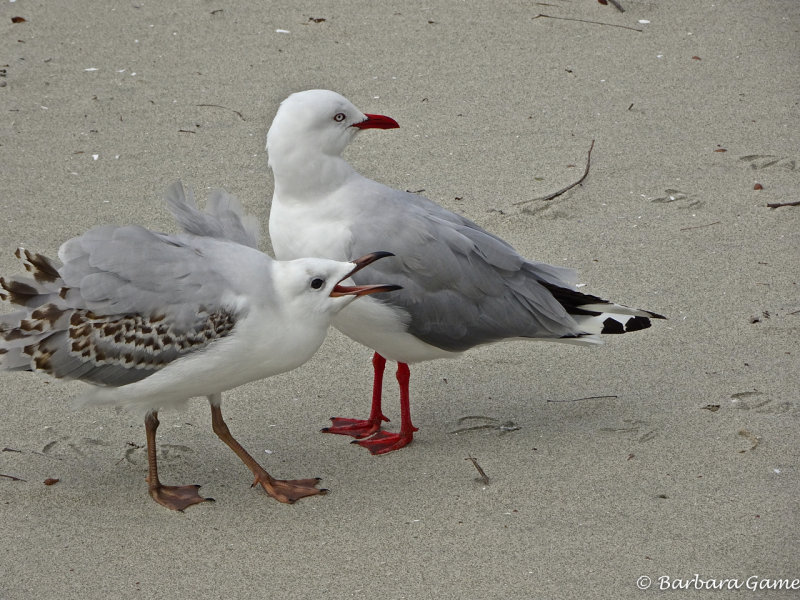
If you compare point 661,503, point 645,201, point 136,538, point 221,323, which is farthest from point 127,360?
point 645,201

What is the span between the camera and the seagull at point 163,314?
4152 millimetres

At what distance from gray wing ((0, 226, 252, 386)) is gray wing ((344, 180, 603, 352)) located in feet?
2.28

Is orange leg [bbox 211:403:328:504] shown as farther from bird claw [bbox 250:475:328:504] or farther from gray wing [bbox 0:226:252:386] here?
gray wing [bbox 0:226:252:386]

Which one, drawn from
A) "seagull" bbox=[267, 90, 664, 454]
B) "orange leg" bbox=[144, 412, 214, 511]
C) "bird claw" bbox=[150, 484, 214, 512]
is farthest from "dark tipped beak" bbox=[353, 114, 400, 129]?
"bird claw" bbox=[150, 484, 214, 512]

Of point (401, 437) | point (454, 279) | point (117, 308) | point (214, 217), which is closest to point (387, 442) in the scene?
point (401, 437)

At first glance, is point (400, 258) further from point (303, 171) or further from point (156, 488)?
point (156, 488)

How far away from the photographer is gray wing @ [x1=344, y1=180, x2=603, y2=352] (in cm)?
462

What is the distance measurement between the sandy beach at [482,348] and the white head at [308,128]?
1.14m

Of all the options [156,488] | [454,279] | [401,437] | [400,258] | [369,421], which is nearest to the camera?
[156,488]

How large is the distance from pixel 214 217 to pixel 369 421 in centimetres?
114

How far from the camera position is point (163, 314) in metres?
4.17

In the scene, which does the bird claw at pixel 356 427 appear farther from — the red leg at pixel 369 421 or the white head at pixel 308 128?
the white head at pixel 308 128

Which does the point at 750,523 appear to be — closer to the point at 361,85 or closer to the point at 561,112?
the point at 561,112

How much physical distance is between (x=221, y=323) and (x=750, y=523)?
82.8 inches
